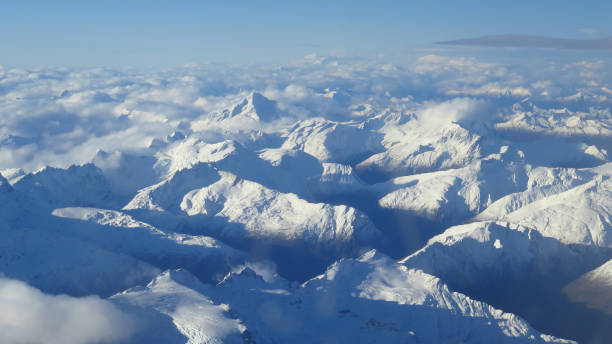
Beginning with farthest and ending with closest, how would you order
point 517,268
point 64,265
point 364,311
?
point 517,268 < point 64,265 < point 364,311

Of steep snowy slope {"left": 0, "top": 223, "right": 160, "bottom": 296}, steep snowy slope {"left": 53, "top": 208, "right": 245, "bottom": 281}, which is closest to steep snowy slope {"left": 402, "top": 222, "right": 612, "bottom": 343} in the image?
steep snowy slope {"left": 53, "top": 208, "right": 245, "bottom": 281}

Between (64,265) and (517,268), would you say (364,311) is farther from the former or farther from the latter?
Answer: (517,268)

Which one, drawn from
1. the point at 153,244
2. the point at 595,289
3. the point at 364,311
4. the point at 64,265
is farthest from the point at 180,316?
the point at 595,289

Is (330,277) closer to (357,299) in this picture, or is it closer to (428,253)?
(357,299)

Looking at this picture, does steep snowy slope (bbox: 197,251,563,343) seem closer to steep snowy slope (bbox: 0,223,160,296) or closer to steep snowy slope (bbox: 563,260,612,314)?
steep snowy slope (bbox: 0,223,160,296)

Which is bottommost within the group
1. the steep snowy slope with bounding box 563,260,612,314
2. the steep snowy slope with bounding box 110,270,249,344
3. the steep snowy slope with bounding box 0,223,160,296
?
the steep snowy slope with bounding box 563,260,612,314

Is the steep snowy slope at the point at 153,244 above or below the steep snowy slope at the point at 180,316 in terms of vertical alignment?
below

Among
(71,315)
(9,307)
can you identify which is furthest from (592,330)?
(9,307)

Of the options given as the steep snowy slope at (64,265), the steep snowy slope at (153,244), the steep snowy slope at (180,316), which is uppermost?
the steep snowy slope at (180,316)

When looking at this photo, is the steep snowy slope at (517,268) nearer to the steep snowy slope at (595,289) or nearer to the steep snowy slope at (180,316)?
the steep snowy slope at (595,289)

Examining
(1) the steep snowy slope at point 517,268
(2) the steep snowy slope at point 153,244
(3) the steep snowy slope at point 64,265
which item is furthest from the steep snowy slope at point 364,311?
(2) the steep snowy slope at point 153,244

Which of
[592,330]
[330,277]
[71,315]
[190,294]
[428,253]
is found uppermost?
[71,315]
